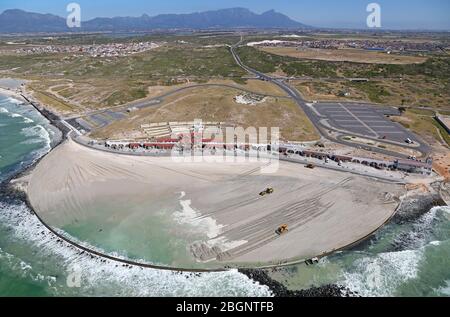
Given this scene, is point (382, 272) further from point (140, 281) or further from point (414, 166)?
point (414, 166)

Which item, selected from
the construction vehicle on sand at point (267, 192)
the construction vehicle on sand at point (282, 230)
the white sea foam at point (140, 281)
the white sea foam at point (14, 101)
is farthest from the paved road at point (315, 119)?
the white sea foam at point (14, 101)

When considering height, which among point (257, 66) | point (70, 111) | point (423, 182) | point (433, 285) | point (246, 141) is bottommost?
point (433, 285)

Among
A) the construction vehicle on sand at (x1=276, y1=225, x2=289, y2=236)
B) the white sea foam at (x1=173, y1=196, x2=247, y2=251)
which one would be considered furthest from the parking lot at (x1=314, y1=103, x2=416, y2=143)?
the white sea foam at (x1=173, y1=196, x2=247, y2=251)

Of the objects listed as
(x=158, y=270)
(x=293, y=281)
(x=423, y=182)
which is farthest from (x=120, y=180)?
(x=423, y=182)

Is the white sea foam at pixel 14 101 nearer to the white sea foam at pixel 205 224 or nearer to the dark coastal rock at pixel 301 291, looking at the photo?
the white sea foam at pixel 205 224

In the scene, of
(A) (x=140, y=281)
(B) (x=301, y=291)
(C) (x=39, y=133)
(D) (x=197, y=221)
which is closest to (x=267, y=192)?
(D) (x=197, y=221)

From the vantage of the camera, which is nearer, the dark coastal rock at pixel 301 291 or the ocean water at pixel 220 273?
the dark coastal rock at pixel 301 291

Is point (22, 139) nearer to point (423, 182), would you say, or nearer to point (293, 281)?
point (293, 281)

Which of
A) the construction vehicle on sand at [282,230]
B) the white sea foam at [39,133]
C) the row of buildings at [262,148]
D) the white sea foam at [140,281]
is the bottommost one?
the white sea foam at [140,281]
